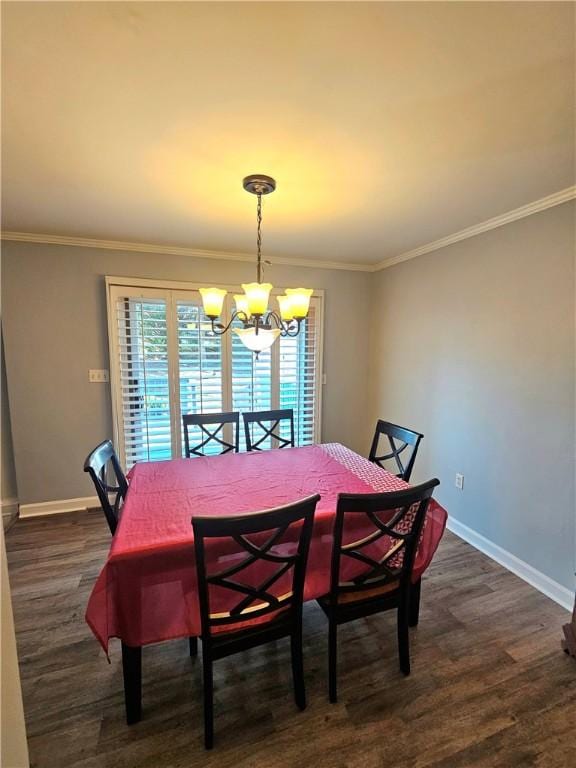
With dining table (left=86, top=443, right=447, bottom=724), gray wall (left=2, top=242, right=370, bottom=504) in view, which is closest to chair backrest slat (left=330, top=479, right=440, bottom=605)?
dining table (left=86, top=443, right=447, bottom=724)

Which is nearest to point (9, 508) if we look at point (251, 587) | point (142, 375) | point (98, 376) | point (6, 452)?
point (6, 452)

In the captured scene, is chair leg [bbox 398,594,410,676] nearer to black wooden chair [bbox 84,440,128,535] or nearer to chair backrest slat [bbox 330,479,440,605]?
chair backrest slat [bbox 330,479,440,605]

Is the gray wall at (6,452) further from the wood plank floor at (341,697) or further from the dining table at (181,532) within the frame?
the dining table at (181,532)

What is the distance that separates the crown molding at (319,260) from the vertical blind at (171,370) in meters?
0.37

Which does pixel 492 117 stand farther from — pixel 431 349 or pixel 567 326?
pixel 431 349

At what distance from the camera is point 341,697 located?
1.54 meters

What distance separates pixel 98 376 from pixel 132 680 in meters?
2.42

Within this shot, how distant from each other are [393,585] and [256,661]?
818 millimetres

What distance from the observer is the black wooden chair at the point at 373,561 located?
1382mm

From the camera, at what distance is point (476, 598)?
217 centimetres

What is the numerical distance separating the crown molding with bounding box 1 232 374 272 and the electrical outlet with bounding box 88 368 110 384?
109cm

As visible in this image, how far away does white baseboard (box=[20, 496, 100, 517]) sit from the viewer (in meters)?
3.06

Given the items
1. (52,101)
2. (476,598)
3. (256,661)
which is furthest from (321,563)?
(52,101)

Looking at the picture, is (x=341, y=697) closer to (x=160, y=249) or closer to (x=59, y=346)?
(x=59, y=346)
